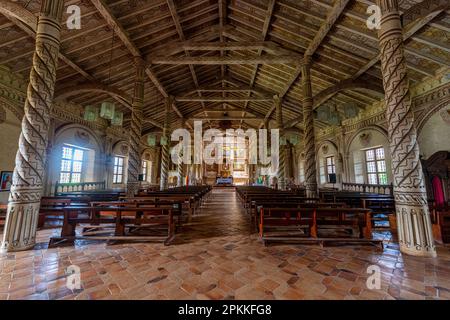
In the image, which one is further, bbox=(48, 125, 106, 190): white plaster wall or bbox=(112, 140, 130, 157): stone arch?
bbox=(112, 140, 130, 157): stone arch

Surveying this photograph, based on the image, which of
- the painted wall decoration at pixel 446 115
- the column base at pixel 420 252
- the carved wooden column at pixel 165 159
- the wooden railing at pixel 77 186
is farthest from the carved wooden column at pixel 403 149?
the wooden railing at pixel 77 186

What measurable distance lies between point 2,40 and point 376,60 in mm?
11188

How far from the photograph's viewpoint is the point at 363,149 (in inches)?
391

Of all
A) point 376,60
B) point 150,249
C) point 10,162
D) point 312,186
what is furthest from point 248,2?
point 10,162

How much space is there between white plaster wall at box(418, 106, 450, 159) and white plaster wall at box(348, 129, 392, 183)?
1.76 metres

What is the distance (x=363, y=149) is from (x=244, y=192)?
23.3 ft

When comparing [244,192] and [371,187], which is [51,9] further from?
[371,187]

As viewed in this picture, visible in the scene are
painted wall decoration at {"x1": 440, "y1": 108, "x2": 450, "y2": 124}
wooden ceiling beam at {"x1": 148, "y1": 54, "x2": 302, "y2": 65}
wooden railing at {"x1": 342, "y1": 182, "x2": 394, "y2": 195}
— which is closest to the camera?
painted wall decoration at {"x1": 440, "y1": 108, "x2": 450, "y2": 124}

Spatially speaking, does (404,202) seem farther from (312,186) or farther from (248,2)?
(248,2)

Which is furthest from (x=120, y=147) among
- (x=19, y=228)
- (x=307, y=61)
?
(x=307, y=61)

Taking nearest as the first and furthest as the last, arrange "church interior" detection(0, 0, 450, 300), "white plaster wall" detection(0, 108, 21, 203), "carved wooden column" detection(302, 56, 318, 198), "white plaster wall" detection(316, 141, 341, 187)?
"church interior" detection(0, 0, 450, 300) < "white plaster wall" detection(0, 108, 21, 203) < "carved wooden column" detection(302, 56, 318, 198) < "white plaster wall" detection(316, 141, 341, 187)

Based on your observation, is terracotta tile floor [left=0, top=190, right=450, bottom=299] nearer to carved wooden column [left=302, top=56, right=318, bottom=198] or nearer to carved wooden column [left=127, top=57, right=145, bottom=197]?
carved wooden column [left=127, top=57, right=145, bottom=197]

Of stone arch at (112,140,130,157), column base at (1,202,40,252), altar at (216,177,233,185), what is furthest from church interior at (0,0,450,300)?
altar at (216,177,233,185)

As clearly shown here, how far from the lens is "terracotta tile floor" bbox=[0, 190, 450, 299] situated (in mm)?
1837
